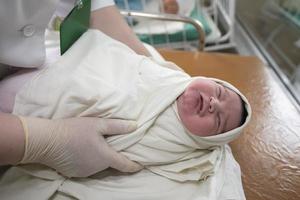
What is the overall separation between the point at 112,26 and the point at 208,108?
0.44 meters

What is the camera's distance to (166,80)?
929mm

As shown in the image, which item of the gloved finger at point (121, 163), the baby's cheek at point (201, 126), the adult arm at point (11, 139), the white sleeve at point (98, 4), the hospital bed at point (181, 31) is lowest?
the hospital bed at point (181, 31)

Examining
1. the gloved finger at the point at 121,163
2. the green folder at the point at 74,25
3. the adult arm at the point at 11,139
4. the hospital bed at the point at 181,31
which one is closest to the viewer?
the adult arm at the point at 11,139

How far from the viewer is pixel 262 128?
111 centimetres

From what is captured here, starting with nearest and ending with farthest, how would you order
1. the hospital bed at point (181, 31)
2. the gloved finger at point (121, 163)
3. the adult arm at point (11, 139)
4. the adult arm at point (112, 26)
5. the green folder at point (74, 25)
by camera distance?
the adult arm at point (11, 139) < the gloved finger at point (121, 163) < the green folder at point (74, 25) < the adult arm at point (112, 26) < the hospital bed at point (181, 31)

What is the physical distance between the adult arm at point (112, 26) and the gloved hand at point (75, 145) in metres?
0.38

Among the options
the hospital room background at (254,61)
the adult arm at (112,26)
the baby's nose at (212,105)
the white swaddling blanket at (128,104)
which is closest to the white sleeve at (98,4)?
the adult arm at (112,26)

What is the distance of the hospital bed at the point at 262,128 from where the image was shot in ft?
3.16

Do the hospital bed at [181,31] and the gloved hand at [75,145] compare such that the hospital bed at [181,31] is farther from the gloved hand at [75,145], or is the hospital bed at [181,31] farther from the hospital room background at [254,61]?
the gloved hand at [75,145]

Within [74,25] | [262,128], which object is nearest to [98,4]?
[74,25]

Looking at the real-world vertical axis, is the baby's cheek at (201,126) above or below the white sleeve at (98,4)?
below

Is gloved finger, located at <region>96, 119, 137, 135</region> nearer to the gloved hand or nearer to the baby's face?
the gloved hand

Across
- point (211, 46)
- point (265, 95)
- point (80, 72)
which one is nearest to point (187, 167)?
point (80, 72)

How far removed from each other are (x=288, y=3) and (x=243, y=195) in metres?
1.28
